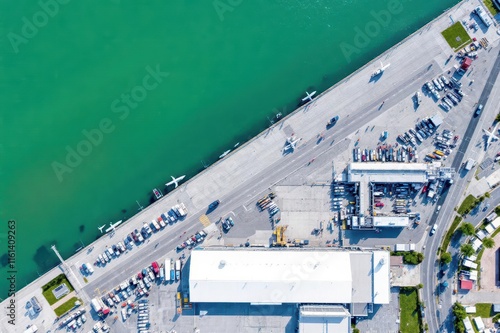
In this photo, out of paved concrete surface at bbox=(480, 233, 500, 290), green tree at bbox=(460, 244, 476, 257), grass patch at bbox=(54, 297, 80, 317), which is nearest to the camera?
green tree at bbox=(460, 244, 476, 257)

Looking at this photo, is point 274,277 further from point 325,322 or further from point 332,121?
point 332,121

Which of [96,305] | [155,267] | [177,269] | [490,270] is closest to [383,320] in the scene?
[490,270]

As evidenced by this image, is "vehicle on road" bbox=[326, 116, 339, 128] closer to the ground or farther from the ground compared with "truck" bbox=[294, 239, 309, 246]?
farther from the ground

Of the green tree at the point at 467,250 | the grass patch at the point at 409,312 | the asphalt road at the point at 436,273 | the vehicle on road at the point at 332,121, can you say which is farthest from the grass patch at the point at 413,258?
the vehicle on road at the point at 332,121

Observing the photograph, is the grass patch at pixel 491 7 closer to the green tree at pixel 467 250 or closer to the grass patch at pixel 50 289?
the green tree at pixel 467 250

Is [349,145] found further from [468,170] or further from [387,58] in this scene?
[468,170]

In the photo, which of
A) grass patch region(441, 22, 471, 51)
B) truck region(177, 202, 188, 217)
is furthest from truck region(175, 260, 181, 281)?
grass patch region(441, 22, 471, 51)

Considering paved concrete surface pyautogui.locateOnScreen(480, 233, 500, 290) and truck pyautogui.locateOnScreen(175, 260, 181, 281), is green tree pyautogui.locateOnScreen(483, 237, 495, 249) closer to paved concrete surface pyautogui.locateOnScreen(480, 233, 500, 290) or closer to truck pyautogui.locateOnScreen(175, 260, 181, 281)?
paved concrete surface pyautogui.locateOnScreen(480, 233, 500, 290)
